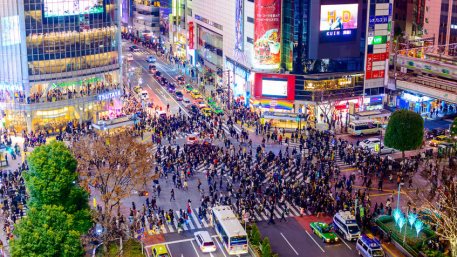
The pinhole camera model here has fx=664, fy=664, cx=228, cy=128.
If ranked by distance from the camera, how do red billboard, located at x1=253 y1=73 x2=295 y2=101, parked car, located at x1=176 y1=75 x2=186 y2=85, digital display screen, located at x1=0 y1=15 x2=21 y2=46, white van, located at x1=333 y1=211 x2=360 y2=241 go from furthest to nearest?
parked car, located at x1=176 y1=75 x2=186 y2=85 < red billboard, located at x1=253 y1=73 x2=295 y2=101 < digital display screen, located at x1=0 y1=15 x2=21 y2=46 < white van, located at x1=333 y1=211 x2=360 y2=241

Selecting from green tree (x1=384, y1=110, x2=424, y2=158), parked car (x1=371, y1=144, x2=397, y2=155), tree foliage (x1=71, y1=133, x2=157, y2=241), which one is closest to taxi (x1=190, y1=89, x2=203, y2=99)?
parked car (x1=371, y1=144, x2=397, y2=155)

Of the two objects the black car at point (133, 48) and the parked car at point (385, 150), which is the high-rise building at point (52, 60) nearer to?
the parked car at point (385, 150)

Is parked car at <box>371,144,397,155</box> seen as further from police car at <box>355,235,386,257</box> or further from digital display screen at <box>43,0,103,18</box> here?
digital display screen at <box>43,0,103,18</box>

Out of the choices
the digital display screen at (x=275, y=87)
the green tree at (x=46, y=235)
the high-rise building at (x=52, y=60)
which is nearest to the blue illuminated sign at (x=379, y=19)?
the digital display screen at (x=275, y=87)

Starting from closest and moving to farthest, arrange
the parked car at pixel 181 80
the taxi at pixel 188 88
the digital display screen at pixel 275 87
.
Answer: the digital display screen at pixel 275 87, the taxi at pixel 188 88, the parked car at pixel 181 80

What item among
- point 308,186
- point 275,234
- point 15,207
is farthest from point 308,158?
point 15,207

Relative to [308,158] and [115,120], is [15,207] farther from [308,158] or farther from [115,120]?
[308,158]
